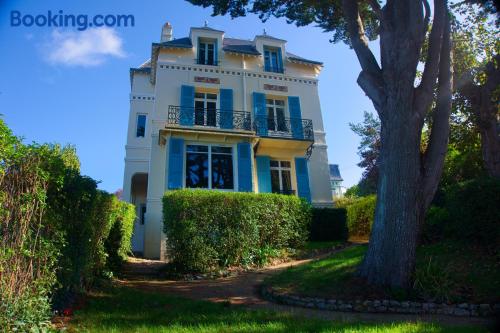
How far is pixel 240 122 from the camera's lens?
663 inches

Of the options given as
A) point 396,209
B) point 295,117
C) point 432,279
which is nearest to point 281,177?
point 295,117

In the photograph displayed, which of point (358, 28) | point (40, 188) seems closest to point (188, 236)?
point (40, 188)

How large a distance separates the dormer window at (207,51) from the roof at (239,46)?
59cm

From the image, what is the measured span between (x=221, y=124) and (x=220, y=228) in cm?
722

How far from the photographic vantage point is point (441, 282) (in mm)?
6172

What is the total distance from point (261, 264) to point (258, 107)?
8.89 m

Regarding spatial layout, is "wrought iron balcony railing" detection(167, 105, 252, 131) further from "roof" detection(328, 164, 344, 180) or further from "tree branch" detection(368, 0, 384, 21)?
"roof" detection(328, 164, 344, 180)

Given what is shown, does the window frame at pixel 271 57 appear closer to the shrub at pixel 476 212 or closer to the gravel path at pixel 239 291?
the gravel path at pixel 239 291

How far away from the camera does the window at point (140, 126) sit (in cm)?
1880

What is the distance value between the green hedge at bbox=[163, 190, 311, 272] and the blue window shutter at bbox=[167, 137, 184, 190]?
388 cm

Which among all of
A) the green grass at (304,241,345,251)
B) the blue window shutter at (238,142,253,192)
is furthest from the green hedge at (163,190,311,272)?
the blue window shutter at (238,142,253,192)

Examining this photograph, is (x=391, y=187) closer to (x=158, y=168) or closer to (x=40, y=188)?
(x=40, y=188)

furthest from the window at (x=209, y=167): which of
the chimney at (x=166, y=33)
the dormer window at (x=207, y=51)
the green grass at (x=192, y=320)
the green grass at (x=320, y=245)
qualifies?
the green grass at (x=192, y=320)

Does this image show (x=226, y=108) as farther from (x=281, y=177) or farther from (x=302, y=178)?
(x=302, y=178)
